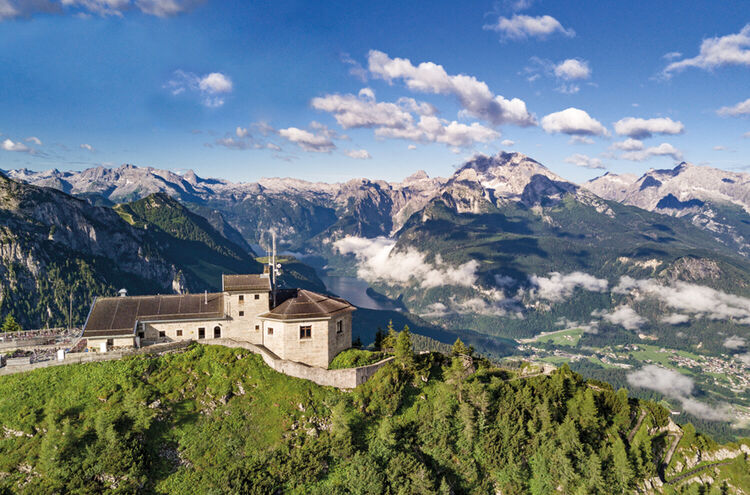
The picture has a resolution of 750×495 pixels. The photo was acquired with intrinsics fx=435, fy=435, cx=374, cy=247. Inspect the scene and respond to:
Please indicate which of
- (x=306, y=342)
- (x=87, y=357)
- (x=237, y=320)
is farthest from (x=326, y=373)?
(x=87, y=357)

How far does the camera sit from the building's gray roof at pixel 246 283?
7094 centimetres

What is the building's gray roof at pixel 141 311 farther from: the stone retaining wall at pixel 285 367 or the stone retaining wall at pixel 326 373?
the stone retaining wall at pixel 326 373

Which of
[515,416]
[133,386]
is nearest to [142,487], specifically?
Result: [133,386]

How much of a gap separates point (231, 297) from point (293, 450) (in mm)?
27278

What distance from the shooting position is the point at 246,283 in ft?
236

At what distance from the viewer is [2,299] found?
19625cm

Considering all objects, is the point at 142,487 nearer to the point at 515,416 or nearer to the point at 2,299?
the point at 515,416

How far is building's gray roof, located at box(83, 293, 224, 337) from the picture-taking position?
66.0m

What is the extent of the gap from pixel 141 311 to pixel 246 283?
54.8ft

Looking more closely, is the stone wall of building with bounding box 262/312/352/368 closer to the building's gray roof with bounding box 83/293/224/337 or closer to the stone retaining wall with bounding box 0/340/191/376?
the building's gray roof with bounding box 83/293/224/337

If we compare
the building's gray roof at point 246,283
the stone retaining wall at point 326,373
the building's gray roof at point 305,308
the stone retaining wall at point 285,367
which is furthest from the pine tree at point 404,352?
the building's gray roof at point 246,283

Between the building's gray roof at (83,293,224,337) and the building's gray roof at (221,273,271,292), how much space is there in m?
3.69

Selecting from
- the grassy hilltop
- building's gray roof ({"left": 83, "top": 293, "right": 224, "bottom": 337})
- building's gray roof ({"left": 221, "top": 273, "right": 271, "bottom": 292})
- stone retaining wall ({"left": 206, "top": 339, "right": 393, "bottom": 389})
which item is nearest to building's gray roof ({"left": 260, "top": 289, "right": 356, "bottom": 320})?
building's gray roof ({"left": 221, "top": 273, "right": 271, "bottom": 292})

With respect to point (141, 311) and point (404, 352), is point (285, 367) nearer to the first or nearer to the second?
point (404, 352)
